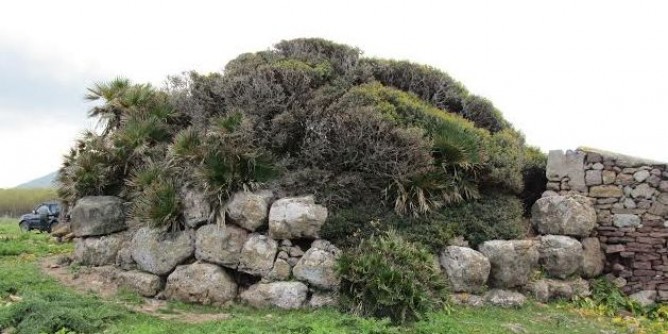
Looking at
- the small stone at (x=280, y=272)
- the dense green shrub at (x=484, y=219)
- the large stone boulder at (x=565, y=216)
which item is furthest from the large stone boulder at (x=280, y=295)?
the large stone boulder at (x=565, y=216)

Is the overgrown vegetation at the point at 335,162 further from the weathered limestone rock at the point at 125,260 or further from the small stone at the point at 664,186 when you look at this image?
the small stone at the point at 664,186

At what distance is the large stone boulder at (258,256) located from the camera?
30.9ft

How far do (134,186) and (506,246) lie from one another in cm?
765

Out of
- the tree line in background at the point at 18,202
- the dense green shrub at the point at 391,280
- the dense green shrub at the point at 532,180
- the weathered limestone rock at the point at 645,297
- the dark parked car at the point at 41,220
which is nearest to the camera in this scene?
the dense green shrub at the point at 391,280

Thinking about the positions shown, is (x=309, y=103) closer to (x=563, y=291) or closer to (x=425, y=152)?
(x=425, y=152)

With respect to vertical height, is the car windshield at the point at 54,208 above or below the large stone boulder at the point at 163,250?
above

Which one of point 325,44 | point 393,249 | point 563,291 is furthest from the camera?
point 325,44

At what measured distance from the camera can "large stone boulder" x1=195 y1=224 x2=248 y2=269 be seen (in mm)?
9617

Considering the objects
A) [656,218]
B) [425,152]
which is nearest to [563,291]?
[656,218]

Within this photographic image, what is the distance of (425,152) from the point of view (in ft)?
32.4

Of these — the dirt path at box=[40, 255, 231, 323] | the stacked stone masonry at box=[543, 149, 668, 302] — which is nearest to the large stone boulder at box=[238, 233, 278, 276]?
the dirt path at box=[40, 255, 231, 323]

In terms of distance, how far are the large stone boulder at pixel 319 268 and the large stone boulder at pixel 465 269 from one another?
6.43ft

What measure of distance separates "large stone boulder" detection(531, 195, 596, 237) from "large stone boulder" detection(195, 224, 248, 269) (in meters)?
5.83

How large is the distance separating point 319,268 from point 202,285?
208cm
